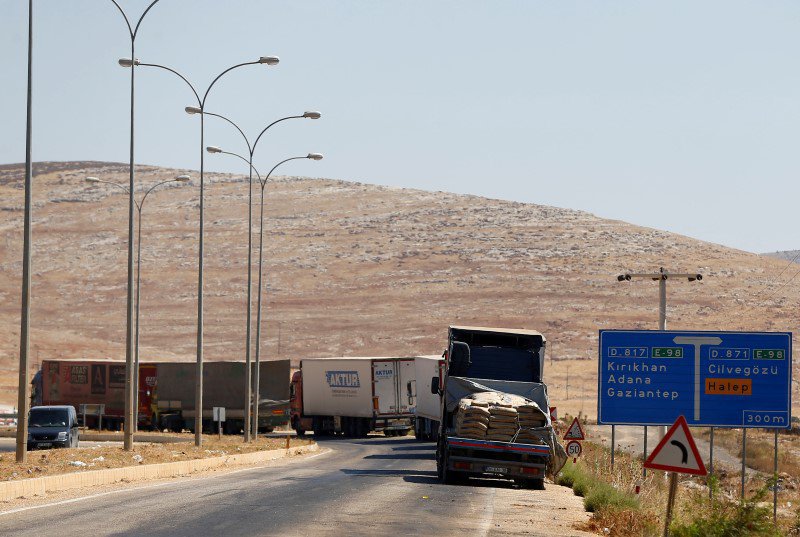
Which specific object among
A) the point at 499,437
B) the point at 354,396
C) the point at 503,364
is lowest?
the point at 354,396

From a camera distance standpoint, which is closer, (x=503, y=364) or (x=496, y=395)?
(x=496, y=395)

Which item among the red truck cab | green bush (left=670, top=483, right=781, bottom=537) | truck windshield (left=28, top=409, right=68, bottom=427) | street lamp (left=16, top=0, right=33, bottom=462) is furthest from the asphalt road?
the red truck cab

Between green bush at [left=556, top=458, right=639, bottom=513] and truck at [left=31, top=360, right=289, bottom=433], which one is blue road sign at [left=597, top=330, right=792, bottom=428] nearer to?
green bush at [left=556, top=458, right=639, bottom=513]

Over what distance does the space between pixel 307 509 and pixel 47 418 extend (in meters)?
25.6

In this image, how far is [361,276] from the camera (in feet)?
495

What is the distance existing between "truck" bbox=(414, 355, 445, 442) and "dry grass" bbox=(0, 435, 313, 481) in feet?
35.1

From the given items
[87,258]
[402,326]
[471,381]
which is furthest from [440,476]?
[87,258]

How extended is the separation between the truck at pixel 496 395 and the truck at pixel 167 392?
99.6 ft

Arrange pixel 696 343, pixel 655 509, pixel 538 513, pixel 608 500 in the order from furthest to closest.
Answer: pixel 696 343, pixel 608 500, pixel 655 509, pixel 538 513

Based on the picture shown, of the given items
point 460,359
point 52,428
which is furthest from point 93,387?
point 460,359

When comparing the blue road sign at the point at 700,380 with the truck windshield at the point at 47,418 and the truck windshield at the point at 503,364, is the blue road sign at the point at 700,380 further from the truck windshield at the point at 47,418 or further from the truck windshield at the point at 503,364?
the truck windshield at the point at 47,418

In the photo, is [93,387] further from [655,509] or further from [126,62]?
[655,509]

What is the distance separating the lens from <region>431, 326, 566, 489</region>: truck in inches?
1104

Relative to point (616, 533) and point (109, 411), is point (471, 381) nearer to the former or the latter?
point (616, 533)
